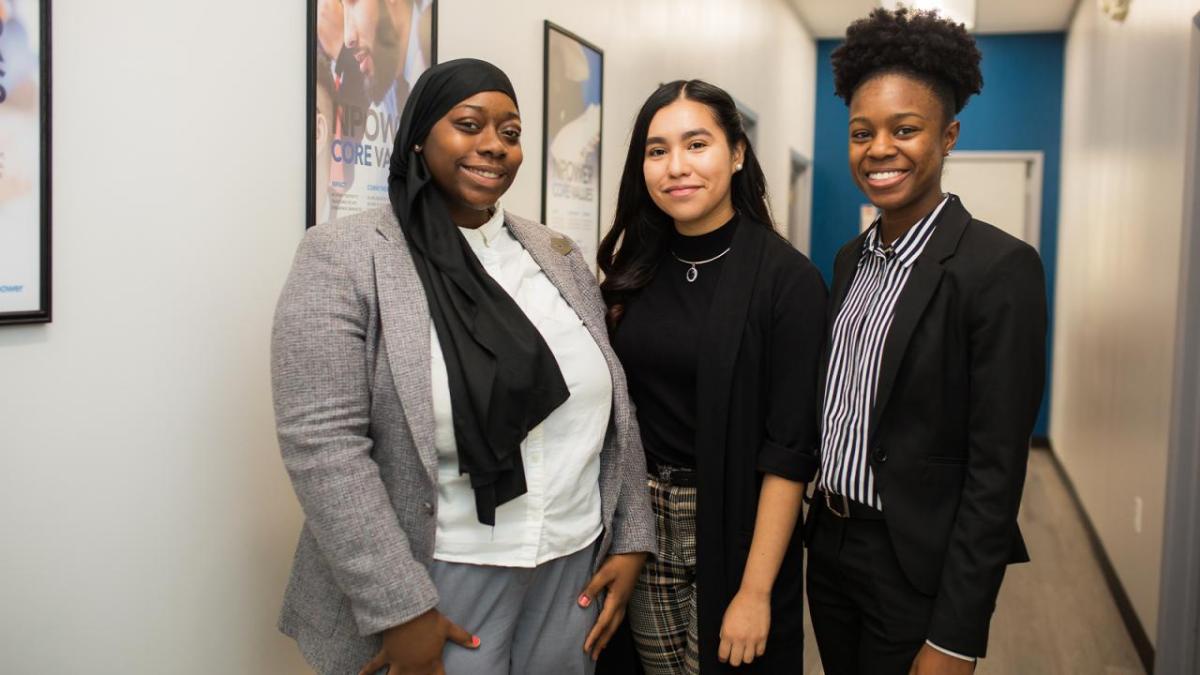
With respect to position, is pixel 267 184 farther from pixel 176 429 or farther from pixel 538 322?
pixel 538 322

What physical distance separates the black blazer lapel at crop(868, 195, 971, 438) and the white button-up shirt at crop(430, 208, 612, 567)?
404 millimetres

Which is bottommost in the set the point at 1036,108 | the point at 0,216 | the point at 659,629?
the point at 659,629

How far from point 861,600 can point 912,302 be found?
460mm

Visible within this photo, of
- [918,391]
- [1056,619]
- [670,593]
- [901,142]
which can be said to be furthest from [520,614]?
[1056,619]

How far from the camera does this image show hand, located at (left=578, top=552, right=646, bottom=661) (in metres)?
1.45

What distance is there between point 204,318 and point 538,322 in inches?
22.1

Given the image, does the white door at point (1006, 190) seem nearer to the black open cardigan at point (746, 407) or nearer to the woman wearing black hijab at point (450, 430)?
the black open cardigan at point (746, 407)

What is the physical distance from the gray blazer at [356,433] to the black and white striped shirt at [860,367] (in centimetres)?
61

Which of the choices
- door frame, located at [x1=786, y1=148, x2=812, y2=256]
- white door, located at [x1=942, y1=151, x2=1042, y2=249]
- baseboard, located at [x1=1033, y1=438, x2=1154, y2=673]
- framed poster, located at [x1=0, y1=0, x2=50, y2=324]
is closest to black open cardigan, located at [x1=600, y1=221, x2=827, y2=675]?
framed poster, located at [x1=0, y1=0, x2=50, y2=324]

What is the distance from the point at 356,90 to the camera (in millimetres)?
1899

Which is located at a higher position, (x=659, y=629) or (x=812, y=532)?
(x=812, y=532)

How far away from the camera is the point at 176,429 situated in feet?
4.87

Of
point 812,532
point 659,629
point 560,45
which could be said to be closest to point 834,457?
point 812,532

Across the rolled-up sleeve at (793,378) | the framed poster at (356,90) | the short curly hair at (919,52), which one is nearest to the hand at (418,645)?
the rolled-up sleeve at (793,378)
